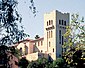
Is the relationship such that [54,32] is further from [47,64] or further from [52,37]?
[47,64]

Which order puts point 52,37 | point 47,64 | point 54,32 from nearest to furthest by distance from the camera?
point 47,64 → point 54,32 → point 52,37

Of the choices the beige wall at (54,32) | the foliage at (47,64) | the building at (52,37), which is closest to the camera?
the foliage at (47,64)

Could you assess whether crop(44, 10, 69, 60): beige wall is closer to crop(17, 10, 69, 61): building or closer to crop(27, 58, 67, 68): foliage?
crop(17, 10, 69, 61): building

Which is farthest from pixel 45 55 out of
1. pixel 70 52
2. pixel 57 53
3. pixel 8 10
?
pixel 8 10

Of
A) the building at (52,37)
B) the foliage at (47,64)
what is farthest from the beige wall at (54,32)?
the foliage at (47,64)

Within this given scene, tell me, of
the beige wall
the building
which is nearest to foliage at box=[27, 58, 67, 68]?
the building

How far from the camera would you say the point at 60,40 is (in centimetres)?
8894

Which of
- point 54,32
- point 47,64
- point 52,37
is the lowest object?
point 47,64

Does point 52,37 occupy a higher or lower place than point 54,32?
lower

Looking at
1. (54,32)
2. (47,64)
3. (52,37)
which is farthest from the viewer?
(52,37)

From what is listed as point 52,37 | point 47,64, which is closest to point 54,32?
point 52,37

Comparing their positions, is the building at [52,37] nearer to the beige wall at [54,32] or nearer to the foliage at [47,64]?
the beige wall at [54,32]

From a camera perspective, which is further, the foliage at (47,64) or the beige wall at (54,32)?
the beige wall at (54,32)

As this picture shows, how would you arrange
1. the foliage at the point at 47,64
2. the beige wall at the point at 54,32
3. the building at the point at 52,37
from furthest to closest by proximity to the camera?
the beige wall at the point at 54,32 < the building at the point at 52,37 < the foliage at the point at 47,64
